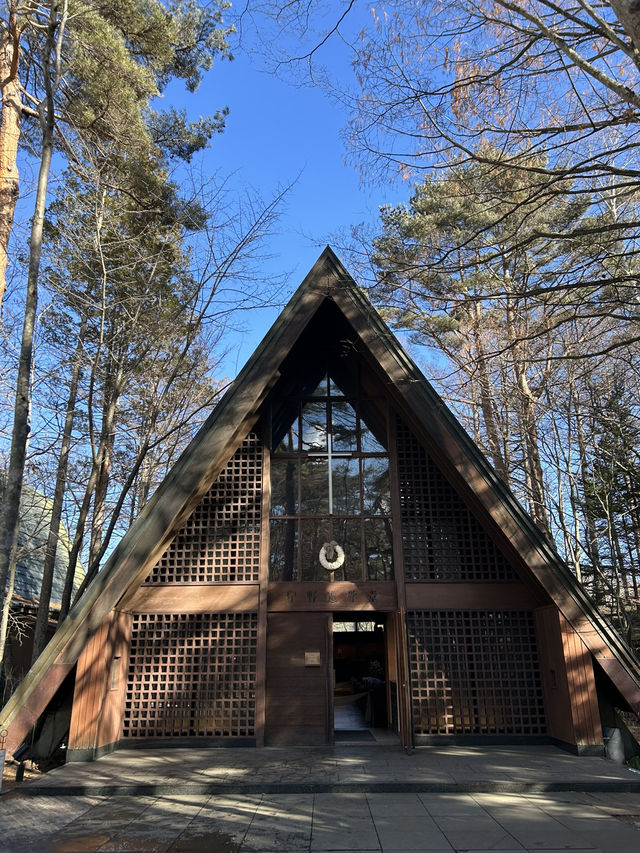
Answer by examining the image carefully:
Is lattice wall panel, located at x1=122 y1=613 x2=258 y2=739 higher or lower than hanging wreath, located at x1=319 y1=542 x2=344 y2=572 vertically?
lower

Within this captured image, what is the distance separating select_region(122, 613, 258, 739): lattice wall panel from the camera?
23.8 ft

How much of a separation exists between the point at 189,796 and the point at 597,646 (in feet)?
16.2

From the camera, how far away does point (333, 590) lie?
773 centimetres

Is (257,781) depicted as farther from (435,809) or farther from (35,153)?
(35,153)

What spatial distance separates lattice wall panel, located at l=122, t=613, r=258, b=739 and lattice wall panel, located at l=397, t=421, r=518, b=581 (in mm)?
2447

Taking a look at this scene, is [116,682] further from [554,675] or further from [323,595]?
[554,675]

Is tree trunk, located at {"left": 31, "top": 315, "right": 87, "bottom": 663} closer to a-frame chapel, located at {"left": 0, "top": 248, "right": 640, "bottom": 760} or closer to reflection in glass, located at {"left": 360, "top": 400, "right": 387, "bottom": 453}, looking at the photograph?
a-frame chapel, located at {"left": 0, "top": 248, "right": 640, "bottom": 760}

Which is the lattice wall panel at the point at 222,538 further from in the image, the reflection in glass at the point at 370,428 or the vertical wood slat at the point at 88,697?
the reflection in glass at the point at 370,428

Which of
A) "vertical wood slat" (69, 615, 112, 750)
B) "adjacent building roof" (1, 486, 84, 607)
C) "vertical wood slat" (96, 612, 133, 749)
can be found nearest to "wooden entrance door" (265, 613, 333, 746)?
"vertical wood slat" (96, 612, 133, 749)

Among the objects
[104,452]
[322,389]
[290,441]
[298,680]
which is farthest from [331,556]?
[104,452]

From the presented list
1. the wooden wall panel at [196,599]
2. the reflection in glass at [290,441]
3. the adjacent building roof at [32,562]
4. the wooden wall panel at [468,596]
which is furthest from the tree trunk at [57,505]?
the wooden wall panel at [468,596]

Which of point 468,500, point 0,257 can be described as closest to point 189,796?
point 468,500

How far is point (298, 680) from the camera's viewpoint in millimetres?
7477

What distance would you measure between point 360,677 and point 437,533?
837 centimetres
